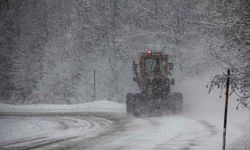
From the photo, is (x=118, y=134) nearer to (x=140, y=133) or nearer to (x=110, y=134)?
(x=110, y=134)

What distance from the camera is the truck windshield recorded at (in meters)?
24.6

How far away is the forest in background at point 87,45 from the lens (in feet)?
134

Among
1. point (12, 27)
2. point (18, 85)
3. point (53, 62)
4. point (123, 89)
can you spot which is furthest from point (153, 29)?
point (12, 27)

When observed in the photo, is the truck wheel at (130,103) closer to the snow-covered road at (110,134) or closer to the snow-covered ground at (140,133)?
the snow-covered ground at (140,133)

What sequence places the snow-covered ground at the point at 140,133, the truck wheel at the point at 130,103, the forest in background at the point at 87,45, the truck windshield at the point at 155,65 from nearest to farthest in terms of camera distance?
the snow-covered ground at the point at 140,133, the truck wheel at the point at 130,103, the truck windshield at the point at 155,65, the forest in background at the point at 87,45

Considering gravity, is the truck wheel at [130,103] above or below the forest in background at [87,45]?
below

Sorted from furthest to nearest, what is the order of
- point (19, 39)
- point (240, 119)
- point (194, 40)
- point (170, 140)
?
point (19, 39), point (194, 40), point (240, 119), point (170, 140)

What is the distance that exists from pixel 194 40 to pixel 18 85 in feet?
57.1

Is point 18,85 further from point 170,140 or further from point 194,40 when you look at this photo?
point 170,140

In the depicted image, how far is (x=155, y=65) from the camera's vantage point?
24.7 metres

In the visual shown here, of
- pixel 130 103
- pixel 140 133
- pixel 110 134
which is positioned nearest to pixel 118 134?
pixel 110 134

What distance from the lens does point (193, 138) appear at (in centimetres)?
1452

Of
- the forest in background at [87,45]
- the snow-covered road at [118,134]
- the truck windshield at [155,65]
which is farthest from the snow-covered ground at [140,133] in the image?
the forest in background at [87,45]

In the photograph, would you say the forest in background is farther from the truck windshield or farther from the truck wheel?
the truck wheel
